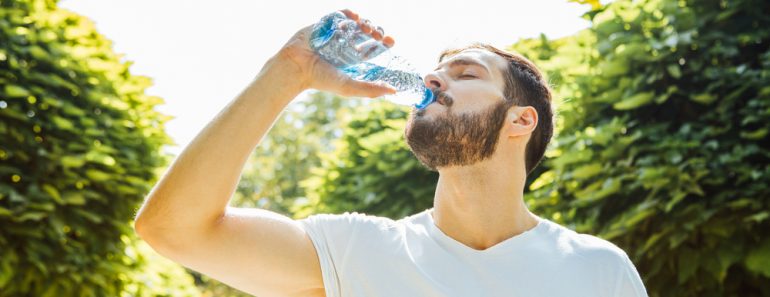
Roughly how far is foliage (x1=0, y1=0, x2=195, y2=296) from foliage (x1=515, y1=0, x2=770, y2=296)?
2.26 meters

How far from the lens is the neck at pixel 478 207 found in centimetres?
224

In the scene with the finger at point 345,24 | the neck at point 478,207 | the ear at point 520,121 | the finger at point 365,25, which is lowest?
the neck at point 478,207

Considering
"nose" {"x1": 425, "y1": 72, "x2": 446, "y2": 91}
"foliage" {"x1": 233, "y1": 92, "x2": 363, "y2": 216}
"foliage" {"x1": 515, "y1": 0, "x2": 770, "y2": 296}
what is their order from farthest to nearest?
1. "foliage" {"x1": 233, "y1": 92, "x2": 363, "y2": 216}
2. "foliage" {"x1": 515, "y1": 0, "x2": 770, "y2": 296}
3. "nose" {"x1": 425, "y1": 72, "x2": 446, "y2": 91}

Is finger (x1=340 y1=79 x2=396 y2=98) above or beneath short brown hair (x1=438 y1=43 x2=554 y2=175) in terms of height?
above

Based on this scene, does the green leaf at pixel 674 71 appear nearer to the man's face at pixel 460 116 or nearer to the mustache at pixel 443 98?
the man's face at pixel 460 116

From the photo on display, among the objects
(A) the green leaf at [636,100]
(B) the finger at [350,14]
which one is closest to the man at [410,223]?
(B) the finger at [350,14]

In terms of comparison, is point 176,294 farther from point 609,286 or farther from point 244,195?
point 244,195

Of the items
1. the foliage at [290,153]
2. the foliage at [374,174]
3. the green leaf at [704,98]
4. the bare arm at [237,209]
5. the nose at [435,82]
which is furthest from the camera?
the foliage at [290,153]

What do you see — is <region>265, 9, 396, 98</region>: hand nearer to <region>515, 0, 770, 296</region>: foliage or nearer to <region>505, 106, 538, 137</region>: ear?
<region>505, 106, 538, 137</region>: ear

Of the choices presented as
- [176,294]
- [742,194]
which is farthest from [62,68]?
[742,194]

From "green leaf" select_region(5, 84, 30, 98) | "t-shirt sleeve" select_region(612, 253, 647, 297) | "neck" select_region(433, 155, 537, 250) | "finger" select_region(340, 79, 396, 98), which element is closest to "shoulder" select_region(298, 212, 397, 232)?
"neck" select_region(433, 155, 537, 250)

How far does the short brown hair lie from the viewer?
7.86 feet

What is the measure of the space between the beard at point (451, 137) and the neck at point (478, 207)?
0.04m

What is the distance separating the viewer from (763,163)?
13.0 feet
